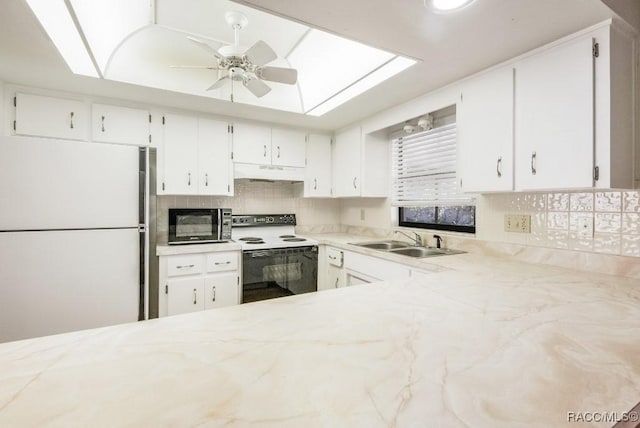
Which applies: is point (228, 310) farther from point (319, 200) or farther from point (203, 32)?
point (319, 200)

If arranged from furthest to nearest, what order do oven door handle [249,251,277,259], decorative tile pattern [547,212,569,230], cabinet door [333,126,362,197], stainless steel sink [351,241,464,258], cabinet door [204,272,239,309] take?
cabinet door [333,126,362,197]
oven door handle [249,251,277,259]
cabinet door [204,272,239,309]
stainless steel sink [351,241,464,258]
decorative tile pattern [547,212,569,230]

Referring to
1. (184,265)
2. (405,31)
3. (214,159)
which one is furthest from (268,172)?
(405,31)

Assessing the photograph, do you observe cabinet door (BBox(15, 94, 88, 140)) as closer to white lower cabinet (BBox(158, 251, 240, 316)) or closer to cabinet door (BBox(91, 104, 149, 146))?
cabinet door (BBox(91, 104, 149, 146))

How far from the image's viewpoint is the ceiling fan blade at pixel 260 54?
1.54 metres

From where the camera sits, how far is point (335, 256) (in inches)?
110

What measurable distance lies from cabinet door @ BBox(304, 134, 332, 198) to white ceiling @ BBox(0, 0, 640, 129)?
1.18 meters

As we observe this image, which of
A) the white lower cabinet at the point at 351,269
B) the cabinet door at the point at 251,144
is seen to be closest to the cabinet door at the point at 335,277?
the white lower cabinet at the point at 351,269

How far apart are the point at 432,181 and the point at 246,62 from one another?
1793mm

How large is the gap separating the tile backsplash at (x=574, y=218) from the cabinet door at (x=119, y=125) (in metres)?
2.85

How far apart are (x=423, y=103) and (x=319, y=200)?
5.83 ft

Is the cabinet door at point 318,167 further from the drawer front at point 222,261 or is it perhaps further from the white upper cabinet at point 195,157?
the drawer front at point 222,261

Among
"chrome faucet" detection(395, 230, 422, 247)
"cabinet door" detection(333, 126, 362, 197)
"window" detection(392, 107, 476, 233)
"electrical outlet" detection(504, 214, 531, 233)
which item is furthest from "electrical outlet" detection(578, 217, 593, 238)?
"cabinet door" detection(333, 126, 362, 197)

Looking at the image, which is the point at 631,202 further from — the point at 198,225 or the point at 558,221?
the point at 198,225

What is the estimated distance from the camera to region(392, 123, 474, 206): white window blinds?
2.41m
